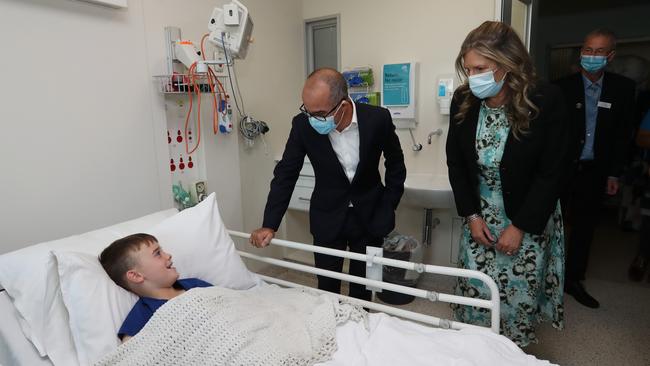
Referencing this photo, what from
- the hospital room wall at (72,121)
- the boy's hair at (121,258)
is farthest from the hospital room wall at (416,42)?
the boy's hair at (121,258)

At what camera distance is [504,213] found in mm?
1670

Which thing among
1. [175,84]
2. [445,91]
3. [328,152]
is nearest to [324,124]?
[328,152]

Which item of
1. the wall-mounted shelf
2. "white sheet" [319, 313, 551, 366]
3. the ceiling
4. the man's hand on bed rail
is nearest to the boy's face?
the man's hand on bed rail

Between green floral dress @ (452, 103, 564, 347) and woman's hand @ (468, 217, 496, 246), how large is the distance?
0.09 ft

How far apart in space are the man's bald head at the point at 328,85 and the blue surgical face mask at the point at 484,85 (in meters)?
0.50

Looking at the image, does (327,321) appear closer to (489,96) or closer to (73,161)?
(489,96)

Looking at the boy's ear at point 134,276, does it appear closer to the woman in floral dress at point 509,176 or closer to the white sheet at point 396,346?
the white sheet at point 396,346

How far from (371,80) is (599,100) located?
1457 millimetres

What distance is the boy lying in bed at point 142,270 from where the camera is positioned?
1.38 meters

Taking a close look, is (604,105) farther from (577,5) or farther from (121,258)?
(121,258)

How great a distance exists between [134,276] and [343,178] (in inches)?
34.8

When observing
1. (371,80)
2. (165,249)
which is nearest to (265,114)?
(371,80)

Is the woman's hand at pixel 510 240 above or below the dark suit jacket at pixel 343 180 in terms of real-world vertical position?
below

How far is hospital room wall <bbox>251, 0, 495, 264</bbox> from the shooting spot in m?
2.81
